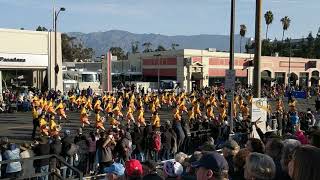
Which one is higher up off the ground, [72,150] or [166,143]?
[72,150]

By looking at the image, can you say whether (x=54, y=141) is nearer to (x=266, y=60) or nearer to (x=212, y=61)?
(x=212, y=61)

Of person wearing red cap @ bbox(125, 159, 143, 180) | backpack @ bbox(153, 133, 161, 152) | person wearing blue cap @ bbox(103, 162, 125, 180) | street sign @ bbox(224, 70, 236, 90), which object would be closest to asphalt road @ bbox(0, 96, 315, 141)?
backpack @ bbox(153, 133, 161, 152)

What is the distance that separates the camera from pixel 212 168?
3.96m

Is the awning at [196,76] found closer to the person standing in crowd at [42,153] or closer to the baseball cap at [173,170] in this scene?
the person standing in crowd at [42,153]

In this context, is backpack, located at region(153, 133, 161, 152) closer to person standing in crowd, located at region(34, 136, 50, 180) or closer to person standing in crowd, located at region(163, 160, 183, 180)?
person standing in crowd, located at region(34, 136, 50, 180)

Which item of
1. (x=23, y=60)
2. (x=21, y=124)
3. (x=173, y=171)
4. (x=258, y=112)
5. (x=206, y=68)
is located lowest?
(x=21, y=124)

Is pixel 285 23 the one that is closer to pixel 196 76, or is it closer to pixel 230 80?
pixel 196 76

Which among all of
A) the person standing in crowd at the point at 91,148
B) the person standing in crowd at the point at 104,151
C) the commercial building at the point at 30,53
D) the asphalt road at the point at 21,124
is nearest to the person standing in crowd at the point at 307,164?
the person standing in crowd at the point at 104,151

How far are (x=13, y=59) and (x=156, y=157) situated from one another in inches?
1171

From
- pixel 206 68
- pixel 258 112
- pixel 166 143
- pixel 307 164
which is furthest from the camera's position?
pixel 206 68

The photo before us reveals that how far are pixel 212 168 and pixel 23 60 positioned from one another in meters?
40.2

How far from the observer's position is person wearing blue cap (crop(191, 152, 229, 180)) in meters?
3.97

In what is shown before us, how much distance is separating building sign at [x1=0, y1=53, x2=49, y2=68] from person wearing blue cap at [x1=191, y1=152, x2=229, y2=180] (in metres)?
39.6

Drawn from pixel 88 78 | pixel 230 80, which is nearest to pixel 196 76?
pixel 88 78
